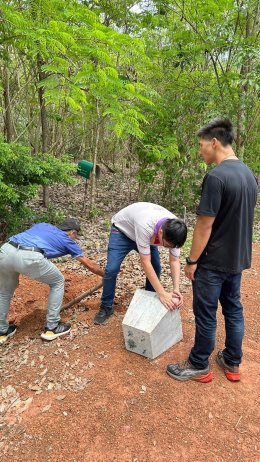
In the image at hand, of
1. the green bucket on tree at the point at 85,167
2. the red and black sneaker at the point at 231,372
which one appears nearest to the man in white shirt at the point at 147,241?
the red and black sneaker at the point at 231,372

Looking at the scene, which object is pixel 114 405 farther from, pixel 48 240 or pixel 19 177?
pixel 19 177

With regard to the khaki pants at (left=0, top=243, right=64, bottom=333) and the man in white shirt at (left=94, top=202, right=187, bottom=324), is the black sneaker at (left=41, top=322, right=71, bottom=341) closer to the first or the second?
the khaki pants at (left=0, top=243, right=64, bottom=333)

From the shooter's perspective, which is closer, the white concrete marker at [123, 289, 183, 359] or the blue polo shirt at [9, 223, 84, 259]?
the white concrete marker at [123, 289, 183, 359]

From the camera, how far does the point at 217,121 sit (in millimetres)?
2688

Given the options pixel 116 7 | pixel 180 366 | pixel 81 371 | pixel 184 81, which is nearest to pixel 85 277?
pixel 81 371

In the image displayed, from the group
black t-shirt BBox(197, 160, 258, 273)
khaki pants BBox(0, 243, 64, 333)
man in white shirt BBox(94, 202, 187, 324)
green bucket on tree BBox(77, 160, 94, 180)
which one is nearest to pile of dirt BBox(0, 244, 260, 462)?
khaki pants BBox(0, 243, 64, 333)

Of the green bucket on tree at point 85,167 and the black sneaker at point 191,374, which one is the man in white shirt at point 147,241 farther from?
the green bucket on tree at point 85,167

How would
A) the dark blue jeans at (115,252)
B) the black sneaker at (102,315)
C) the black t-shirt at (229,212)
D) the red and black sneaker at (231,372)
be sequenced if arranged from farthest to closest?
1. the black sneaker at (102,315)
2. the dark blue jeans at (115,252)
3. the red and black sneaker at (231,372)
4. the black t-shirt at (229,212)

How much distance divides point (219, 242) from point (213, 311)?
59cm

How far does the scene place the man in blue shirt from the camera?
3.55 m

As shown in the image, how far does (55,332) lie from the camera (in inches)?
152

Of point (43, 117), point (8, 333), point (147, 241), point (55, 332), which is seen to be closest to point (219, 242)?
point (147, 241)

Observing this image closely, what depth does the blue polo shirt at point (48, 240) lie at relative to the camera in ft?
11.8

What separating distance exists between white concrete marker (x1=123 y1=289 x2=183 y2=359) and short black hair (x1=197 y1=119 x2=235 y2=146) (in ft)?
5.16
